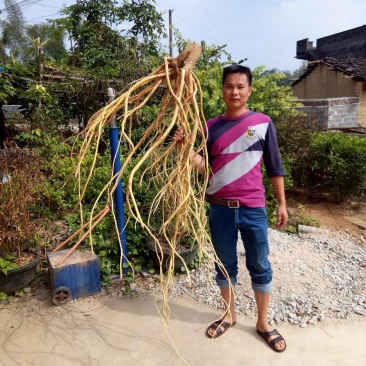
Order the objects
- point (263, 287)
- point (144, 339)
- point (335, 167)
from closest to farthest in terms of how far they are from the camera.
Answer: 1. point (263, 287)
2. point (144, 339)
3. point (335, 167)

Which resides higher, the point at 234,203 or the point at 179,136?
the point at 179,136

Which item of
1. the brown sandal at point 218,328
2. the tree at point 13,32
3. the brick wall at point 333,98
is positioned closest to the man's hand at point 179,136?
the brown sandal at point 218,328

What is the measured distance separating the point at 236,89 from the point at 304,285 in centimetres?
188

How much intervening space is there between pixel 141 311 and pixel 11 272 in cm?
107

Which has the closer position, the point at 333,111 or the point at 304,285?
the point at 304,285

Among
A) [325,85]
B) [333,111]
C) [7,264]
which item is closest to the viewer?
[7,264]

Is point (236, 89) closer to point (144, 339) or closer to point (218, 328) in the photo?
point (218, 328)

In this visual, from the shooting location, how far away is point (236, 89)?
1854 mm

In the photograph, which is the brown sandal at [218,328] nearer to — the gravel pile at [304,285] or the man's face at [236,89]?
the gravel pile at [304,285]

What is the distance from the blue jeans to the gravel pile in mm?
191

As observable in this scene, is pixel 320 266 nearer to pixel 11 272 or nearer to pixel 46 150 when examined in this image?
pixel 11 272

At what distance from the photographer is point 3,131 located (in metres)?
6.21

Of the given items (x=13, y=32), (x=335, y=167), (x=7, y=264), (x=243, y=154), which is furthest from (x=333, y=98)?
(x=13, y=32)

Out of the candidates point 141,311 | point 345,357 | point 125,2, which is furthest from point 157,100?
point 345,357
